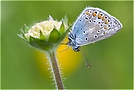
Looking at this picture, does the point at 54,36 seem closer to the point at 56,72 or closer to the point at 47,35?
the point at 47,35

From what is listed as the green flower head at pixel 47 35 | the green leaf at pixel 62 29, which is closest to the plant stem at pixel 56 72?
the green flower head at pixel 47 35

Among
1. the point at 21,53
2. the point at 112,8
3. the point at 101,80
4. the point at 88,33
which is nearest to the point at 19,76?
the point at 21,53

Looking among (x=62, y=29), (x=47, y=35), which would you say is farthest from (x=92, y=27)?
(x=47, y=35)

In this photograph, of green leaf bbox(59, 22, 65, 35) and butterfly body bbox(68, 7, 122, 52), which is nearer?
green leaf bbox(59, 22, 65, 35)

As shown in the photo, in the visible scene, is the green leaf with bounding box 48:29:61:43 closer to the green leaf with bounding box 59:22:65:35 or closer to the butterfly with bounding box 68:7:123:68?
the green leaf with bounding box 59:22:65:35

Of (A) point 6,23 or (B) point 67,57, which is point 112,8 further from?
(A) point 6,23

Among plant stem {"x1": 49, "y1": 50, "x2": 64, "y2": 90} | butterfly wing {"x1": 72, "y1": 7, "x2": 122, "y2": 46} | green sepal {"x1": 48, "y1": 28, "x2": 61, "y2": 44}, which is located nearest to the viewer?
plant stem {"x1": 49, "y1": 50, "x2": 64, "y2": 90}

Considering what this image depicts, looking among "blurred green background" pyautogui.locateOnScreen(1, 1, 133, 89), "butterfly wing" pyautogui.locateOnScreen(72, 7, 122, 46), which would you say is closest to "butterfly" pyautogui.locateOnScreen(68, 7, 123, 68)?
"butterfly wing" pyautogui.locateOnScreen(72, 7, 122, 46)
